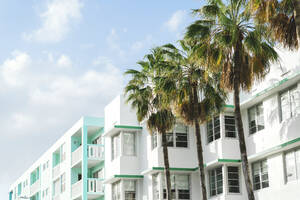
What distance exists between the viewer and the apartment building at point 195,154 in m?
26.7

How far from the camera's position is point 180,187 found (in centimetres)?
3403

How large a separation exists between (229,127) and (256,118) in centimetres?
255

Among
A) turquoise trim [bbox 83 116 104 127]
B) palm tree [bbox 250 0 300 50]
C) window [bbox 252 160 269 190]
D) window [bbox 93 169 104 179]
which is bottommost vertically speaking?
window [bbox 252 160 269 190]

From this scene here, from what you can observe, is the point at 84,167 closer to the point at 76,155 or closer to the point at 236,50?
the point at 76,155

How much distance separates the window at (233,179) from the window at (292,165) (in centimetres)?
483

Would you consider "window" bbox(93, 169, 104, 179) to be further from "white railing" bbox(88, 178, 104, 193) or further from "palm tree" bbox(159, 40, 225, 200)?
"palm tree" bbox(159, 40, 225, 200)

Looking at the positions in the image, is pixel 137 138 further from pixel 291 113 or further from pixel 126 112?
pixel 291 113

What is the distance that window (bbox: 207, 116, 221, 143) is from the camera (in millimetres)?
32344

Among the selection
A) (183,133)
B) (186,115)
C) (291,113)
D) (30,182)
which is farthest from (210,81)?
(30,182)

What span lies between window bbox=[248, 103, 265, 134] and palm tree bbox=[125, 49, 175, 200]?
4.13 m

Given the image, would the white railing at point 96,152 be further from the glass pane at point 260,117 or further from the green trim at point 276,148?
the green trim at point 276,148

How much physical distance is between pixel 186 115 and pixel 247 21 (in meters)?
7.14

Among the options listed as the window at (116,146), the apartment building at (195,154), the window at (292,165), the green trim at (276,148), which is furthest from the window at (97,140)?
the window at (292,165)

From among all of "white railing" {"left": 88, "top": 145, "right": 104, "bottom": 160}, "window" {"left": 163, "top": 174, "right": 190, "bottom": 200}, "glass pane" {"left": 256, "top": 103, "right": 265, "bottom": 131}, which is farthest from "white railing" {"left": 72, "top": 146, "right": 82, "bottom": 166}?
"glass pane" {"left": 256, "top": 103, "right": 265, "bottom": 131}
